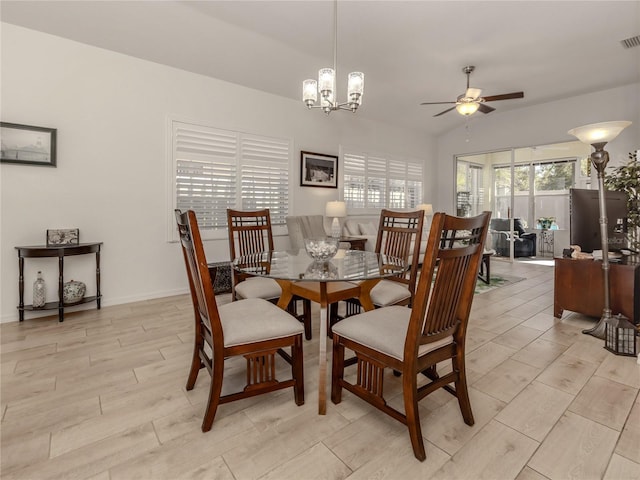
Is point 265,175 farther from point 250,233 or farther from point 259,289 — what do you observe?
point 259,289

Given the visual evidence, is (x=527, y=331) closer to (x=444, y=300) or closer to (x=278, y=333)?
(x=444, y=300)

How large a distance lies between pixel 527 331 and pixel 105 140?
4.59m

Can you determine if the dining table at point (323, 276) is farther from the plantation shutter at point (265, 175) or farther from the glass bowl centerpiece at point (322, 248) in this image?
the plantation shutter at point (265, 175)

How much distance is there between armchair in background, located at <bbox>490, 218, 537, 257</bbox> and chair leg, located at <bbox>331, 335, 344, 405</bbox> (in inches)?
261

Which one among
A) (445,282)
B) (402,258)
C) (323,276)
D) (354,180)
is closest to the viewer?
(445,282)

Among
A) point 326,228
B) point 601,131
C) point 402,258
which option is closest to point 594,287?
point 601,131

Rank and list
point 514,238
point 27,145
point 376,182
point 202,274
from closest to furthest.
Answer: point 202,274, point 27,145, point 376,182, point 514,238

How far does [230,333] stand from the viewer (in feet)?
→ 5.19

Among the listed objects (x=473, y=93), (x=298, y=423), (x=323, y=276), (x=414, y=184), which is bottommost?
(x=298, y=423)

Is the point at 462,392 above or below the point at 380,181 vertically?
below

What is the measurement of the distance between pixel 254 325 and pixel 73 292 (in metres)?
2.62

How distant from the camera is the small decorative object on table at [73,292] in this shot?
3182mm

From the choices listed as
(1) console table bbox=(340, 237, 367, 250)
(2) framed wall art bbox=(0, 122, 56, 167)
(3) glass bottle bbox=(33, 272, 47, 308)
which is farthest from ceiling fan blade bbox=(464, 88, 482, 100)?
(3) glass bottle bbox=(33, 272, 47, 308)

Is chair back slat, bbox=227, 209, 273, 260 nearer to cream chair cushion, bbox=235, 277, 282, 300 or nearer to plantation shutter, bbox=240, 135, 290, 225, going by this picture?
cream chair cushion, bbox=235, 277, 282, 300
